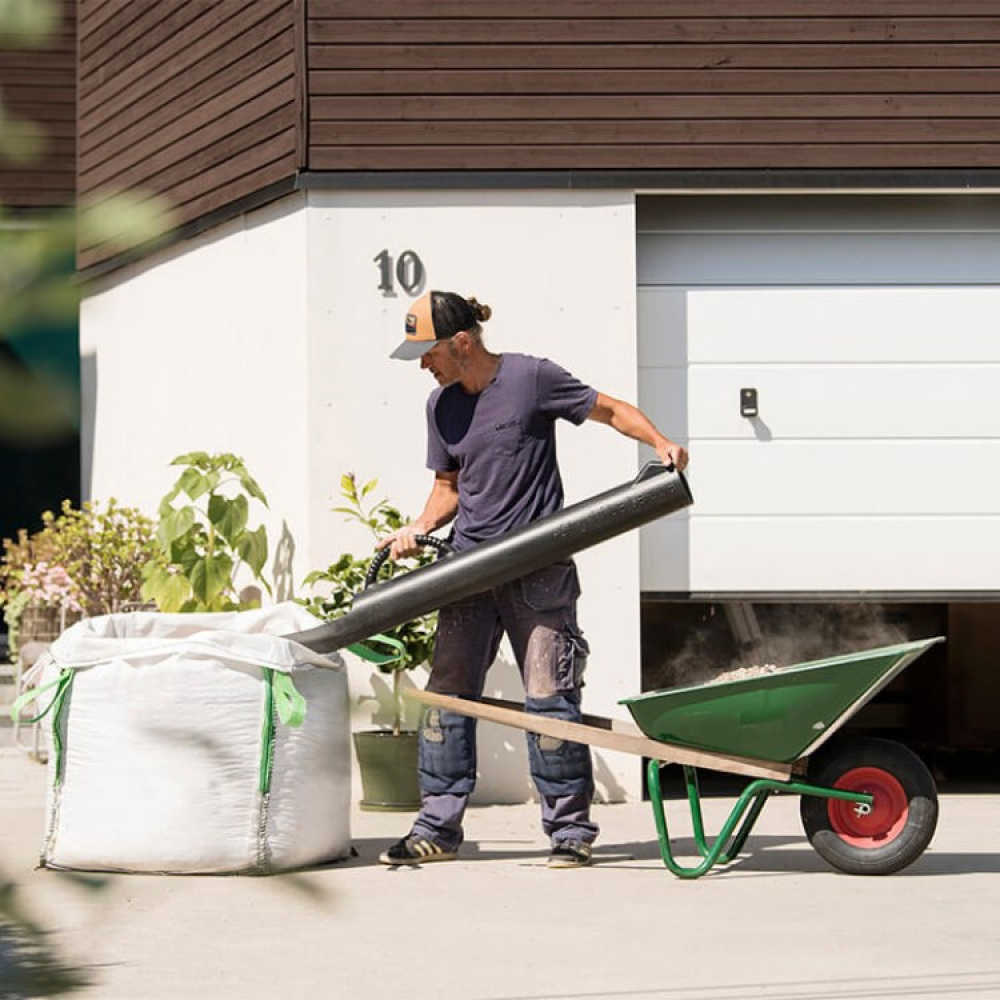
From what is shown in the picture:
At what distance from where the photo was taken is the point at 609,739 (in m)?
5.88

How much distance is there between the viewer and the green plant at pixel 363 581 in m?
7.85

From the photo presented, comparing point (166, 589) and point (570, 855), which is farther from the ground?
point (166, 589)

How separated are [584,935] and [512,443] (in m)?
1.88

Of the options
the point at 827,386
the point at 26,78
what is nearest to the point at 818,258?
the point at 827,386

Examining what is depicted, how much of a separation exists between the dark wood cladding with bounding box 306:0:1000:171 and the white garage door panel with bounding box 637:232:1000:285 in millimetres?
362

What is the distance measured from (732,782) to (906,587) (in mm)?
1482

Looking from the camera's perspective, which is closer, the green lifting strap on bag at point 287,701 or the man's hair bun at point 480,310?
the green lifting strap on bag at point 287,701

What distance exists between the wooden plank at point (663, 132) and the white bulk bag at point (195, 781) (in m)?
2.98

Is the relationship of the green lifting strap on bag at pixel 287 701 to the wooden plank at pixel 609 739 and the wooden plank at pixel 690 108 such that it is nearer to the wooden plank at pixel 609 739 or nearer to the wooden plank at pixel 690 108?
the wooden plank at pixel 609 739

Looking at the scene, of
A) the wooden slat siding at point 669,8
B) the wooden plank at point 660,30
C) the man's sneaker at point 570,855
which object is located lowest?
the man's sneaker at point 570,855

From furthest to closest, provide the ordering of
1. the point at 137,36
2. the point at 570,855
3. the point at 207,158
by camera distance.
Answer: the point at 137,36
the point at 207,158
the point at 570,855

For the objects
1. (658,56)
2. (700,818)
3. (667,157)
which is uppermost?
(658,56)

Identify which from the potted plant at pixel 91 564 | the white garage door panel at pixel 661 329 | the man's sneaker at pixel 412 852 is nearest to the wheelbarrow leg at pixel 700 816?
the man's sneaker at pixel 412 852

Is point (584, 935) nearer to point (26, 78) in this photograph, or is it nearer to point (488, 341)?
point (26, 78)
